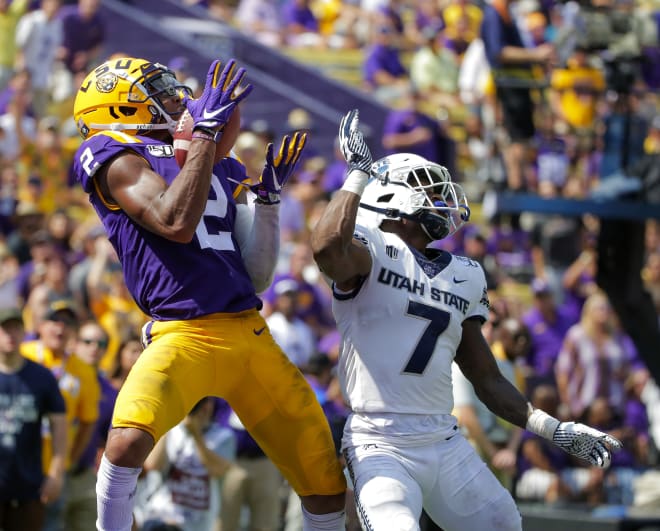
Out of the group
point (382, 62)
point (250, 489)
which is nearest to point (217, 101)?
point (250, 489)

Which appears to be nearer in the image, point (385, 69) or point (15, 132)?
point (15, 132)

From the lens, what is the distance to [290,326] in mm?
9938

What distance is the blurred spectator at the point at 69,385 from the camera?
319 inches

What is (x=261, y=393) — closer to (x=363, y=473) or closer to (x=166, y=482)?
(x=363, y=473)

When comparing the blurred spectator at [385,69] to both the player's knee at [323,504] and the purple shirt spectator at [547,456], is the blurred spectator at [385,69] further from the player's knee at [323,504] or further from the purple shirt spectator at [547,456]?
the player's knee at [323,504]

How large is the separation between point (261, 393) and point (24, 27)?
847 centimetres

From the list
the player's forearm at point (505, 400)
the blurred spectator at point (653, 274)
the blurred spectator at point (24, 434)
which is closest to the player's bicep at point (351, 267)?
the player's forearm at point (505, 400)

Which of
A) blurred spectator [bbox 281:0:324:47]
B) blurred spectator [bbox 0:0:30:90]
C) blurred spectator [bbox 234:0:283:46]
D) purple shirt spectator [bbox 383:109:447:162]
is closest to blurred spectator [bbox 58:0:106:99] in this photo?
blurred spectator [bbox 0:0:30:90]

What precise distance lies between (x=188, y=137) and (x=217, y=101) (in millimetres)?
222

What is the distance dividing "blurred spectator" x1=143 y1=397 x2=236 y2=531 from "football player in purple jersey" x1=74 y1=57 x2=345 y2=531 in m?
3.08

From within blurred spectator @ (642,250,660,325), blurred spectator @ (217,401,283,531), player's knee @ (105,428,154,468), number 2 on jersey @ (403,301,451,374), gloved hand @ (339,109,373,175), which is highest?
gloved hand @ (339,109,373,175)

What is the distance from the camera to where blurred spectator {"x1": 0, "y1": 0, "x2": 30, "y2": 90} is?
12891 mm

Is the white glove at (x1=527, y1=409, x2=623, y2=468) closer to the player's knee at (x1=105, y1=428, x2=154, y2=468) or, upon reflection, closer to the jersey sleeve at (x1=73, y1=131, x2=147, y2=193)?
the player's knee at (x1=105, y1=428, x2=154, y2=468)

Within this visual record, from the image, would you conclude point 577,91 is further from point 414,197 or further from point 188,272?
point 188,272
